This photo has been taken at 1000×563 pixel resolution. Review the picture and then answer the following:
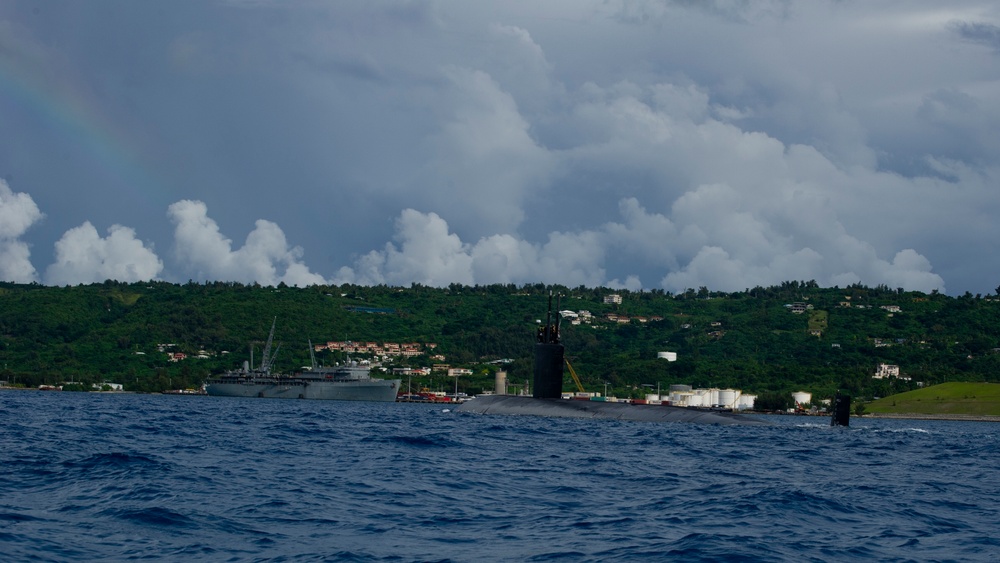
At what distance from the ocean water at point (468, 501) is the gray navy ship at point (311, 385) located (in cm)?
12649

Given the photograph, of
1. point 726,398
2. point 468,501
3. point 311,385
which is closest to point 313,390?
point 311,385

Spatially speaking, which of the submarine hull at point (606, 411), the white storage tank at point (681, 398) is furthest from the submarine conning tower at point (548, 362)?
the white storage tank at point (681, 398)

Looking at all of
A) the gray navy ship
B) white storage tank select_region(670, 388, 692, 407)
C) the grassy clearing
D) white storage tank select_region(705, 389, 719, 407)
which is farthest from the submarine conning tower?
the gray navy ship

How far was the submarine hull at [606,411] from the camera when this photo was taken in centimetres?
6694

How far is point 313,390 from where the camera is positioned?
17475 centimetres

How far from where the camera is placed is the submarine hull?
2635 inches

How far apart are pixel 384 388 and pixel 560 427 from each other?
11626 centimetres

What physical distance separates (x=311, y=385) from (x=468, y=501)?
153549 millimetres

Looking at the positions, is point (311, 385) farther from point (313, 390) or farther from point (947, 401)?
point (947, 401)

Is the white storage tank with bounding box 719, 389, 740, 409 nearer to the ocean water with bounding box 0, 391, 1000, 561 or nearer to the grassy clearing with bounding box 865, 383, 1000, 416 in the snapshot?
the grassy clearing with bounding box 865, 383, 1000, 416

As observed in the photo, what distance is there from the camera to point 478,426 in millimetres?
55375

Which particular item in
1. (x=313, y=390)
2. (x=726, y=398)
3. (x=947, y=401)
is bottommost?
(x=313, y=390)

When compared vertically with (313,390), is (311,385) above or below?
above

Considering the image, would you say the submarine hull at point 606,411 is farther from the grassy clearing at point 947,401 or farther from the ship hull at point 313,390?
the ship hull at point 313,390
